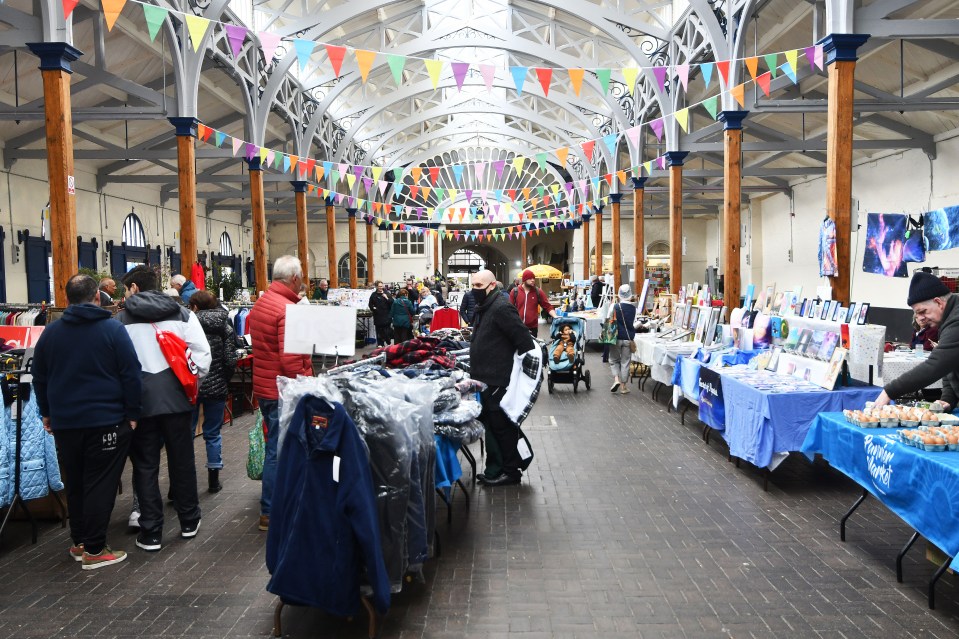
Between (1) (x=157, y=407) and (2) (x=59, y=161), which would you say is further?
(2) (x=59, y=161)

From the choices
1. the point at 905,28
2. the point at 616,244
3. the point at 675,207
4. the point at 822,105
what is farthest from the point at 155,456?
the point at 616,244

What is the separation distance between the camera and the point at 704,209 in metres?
34.3

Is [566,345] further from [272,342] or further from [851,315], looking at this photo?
[272,342]

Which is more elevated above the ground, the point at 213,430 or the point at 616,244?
the point at 616,244

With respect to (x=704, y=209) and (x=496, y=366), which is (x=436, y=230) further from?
(x=496, y=366)

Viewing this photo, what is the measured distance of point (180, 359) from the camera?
14.9ft

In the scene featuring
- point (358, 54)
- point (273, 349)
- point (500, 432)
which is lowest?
point (500, 432)

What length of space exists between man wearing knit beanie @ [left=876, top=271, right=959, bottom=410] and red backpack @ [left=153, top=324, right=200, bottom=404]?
14.6ft

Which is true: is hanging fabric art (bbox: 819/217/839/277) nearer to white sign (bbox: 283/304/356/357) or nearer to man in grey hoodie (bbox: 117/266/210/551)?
white sign (bbox: 283/304/356/357)

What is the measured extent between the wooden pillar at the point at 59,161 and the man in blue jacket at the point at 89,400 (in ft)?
15.4

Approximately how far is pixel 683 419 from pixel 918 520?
473cm

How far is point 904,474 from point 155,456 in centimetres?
460

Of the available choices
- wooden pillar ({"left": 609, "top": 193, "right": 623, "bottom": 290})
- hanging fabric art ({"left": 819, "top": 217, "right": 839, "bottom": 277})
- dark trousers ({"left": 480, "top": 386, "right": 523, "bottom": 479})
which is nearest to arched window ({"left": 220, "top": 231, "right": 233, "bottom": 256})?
wooden pillar ({"left": 609, "top": 193, "right": 623, "bottom": 290})

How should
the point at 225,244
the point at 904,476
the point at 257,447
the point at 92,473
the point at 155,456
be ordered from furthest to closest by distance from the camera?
the point at 225,244
the point at 257,447
the point at 155,456
the point at 92,473
the point at 904,476
